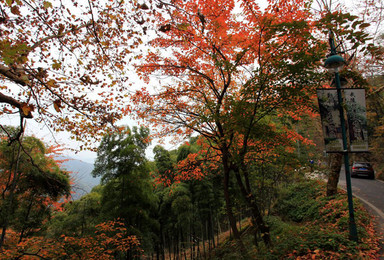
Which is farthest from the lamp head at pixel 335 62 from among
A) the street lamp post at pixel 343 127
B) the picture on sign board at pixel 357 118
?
the picture on sign board at pixel 357 118

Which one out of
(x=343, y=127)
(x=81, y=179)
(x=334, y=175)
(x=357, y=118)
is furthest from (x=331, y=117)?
(x=81, y=179)

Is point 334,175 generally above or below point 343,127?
below

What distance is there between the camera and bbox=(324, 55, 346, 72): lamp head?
3.46 meters

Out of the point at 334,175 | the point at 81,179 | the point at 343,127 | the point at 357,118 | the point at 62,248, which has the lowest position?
the point at 62,248

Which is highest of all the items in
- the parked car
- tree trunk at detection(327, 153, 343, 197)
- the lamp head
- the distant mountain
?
the lamp head

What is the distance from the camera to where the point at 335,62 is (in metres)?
3.52

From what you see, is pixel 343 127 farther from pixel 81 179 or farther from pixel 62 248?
pixel 62 248

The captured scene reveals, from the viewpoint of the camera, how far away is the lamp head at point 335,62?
3.46m

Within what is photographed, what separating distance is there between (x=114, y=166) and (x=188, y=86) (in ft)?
17.9

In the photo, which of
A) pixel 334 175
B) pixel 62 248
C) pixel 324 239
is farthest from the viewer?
pixel 334 175

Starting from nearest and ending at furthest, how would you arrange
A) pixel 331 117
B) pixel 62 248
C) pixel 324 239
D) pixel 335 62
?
pixel 335 62
pixel 331 117
pixel 324 239
pixel 62 248

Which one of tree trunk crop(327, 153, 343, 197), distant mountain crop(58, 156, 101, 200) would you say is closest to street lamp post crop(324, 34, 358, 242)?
tree trunk crop(327, 153, 343, 197)

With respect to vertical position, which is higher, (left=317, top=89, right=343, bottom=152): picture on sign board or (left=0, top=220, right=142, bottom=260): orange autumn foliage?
(left=317, top=89, right=343, bottom=152): picture on sign board

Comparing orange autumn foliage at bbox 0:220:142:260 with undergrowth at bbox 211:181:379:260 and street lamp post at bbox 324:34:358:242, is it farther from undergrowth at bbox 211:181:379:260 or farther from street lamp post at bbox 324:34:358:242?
street lamp post at bbox 324:34:358:242
